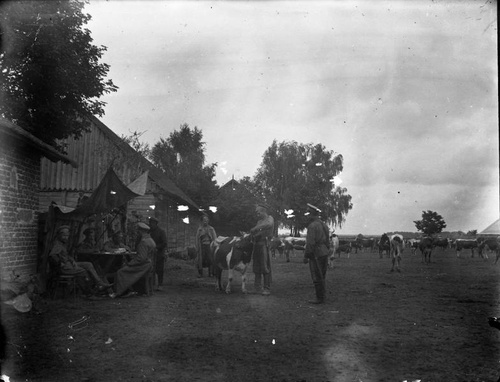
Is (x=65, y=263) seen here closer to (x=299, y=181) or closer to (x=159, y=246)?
(x=159, y=246)

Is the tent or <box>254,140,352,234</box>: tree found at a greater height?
<box>254,140,352,234</box>: tree

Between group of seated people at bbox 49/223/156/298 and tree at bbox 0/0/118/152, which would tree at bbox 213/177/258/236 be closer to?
tree at bbox 0/0/118/152

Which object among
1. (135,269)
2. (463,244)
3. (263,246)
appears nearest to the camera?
(135,269)

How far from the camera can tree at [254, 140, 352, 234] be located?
41062 millimetres

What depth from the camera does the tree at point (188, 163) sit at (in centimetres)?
3741

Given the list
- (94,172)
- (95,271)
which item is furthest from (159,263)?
(94,172)

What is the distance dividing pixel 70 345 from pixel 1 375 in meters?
1.16

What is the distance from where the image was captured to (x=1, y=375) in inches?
167

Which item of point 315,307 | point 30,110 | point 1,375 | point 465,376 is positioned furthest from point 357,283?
point 30,110

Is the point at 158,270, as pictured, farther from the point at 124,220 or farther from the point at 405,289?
the point at 124,220

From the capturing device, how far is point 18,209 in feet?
34.1

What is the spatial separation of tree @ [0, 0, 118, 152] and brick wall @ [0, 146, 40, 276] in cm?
300

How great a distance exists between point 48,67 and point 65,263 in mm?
7127

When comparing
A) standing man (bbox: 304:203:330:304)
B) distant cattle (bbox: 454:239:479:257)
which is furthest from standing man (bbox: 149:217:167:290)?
distant cattle (bbox: 454:239:479:257)
